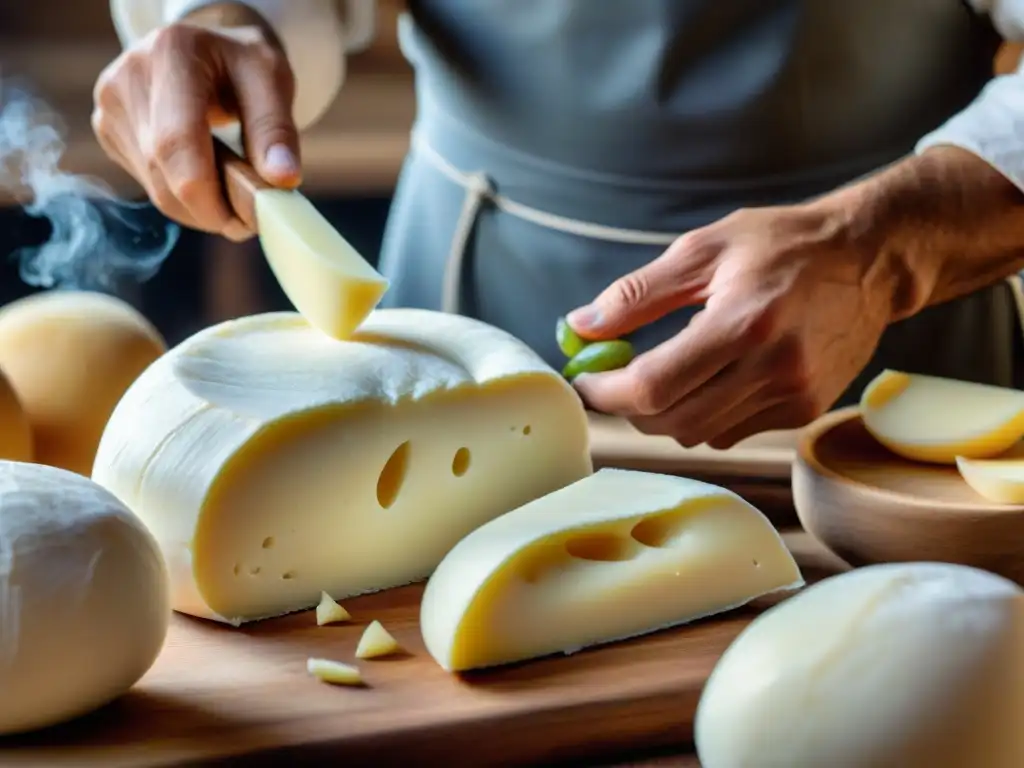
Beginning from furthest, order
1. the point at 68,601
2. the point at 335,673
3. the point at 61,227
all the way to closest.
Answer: the point at 61,227
the point at 335,673
the point at 68,601

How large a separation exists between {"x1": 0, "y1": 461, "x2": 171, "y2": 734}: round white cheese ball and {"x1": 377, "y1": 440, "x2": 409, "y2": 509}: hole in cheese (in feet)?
0.97

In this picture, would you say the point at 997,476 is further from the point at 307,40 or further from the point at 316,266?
the point at 307,40

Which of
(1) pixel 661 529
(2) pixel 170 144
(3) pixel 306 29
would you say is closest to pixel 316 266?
(2) pixel 170 144

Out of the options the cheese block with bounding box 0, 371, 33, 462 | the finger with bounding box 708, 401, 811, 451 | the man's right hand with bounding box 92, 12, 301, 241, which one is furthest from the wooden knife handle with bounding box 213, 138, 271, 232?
the finger with bounding box 708, 401, 811, 451

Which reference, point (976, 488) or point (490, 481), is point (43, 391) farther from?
point (976, 488)

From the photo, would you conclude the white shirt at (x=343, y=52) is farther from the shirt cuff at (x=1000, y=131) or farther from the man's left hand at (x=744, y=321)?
the man's left hand at (x=744, y=321)

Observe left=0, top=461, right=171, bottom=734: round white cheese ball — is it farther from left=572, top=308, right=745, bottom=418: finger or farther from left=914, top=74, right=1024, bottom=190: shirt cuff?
left=914, top=74, right=1024, bottom=190: shirt cuff

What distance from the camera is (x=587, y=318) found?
4.13 feet

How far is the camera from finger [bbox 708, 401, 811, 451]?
4.28 ft

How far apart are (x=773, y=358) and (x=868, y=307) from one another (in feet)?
0.45

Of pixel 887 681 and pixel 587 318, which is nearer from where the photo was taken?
pixel 887 681

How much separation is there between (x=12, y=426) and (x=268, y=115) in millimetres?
428

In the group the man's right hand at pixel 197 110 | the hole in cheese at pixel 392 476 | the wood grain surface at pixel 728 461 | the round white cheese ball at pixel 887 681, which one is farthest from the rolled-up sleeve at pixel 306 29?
the round white cheese ball at pixel 887 681

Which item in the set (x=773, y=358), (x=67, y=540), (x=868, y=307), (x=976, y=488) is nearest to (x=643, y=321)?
(x=773, y=358)
